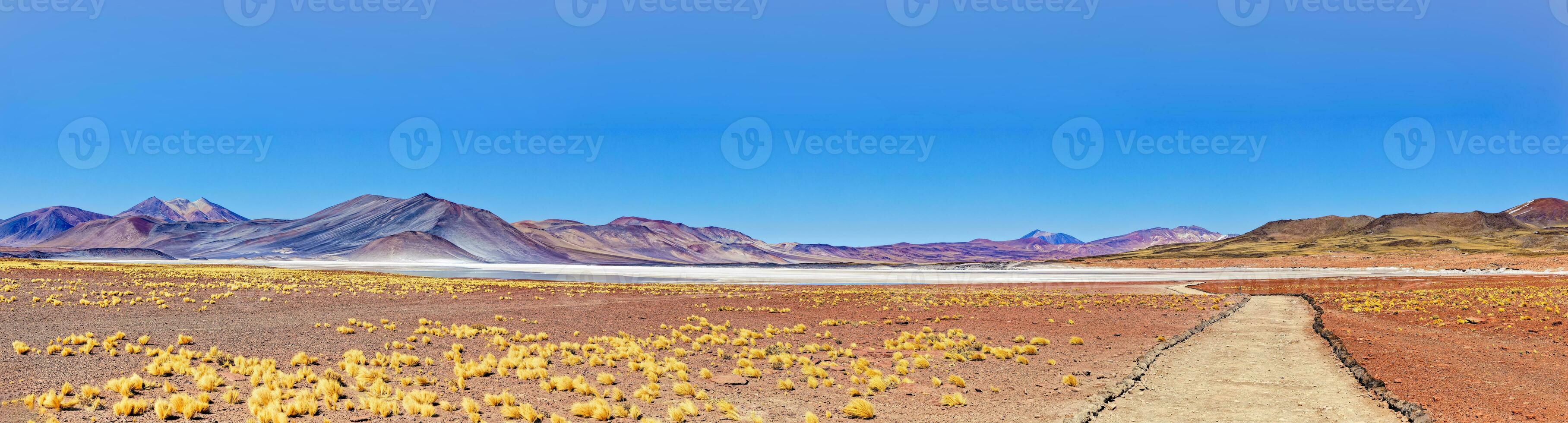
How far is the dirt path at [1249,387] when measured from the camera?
10.8 meters

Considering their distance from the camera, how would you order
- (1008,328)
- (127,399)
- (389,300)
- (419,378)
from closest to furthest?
(127,399), (419,378), (1008,328), (389,300)

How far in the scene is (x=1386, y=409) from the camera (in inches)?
437

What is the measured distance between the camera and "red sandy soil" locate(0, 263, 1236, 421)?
39.8 feet

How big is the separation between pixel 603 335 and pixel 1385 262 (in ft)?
408

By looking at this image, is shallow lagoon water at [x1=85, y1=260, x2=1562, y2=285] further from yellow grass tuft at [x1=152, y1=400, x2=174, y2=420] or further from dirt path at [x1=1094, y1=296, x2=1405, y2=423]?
yellow grass tuft at [x1=152, y1=400, x2=174, y2=420]

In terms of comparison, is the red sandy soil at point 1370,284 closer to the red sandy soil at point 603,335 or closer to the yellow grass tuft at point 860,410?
the red sandy soil at point 603,335

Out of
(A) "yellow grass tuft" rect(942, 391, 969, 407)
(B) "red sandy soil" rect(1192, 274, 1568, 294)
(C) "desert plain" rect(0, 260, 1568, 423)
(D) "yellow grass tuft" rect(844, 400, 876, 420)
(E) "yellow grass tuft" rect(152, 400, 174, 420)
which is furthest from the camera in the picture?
(B) "red sandy soil" rect(1192, 274, 1568, 294)

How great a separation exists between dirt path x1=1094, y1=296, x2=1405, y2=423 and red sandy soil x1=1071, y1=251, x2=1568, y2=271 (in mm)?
86392

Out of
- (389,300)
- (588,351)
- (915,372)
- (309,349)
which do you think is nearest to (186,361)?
(309,349)

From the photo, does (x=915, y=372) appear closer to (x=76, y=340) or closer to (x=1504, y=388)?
(x=1504, y=388)

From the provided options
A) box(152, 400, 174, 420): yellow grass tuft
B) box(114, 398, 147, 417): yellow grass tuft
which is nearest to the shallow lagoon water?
box(114, 398, 147, 417): yellow grass tuft

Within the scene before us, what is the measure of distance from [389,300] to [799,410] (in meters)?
28.7

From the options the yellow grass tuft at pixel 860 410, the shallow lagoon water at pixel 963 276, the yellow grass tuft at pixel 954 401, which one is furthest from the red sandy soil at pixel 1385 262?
the yellow grass tuft at pixel 860 410

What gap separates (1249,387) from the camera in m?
13.0
